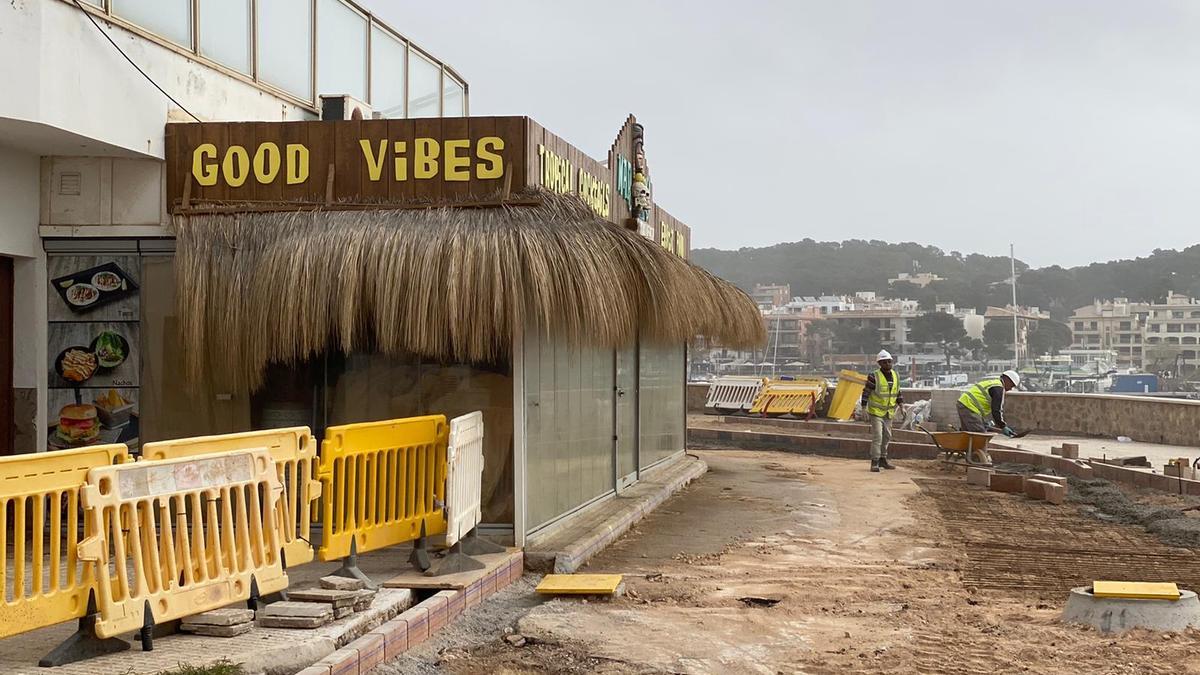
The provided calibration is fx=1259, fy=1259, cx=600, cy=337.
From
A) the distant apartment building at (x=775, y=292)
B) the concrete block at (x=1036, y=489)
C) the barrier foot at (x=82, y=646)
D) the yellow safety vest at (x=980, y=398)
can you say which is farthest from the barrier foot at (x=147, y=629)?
the distant apartment building at (x=775, y=292)

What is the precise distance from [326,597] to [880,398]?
1248cm

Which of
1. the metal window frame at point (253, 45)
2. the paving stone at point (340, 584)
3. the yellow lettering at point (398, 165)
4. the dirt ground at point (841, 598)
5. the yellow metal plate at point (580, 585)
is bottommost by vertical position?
the dirt ground at point (841, 598)

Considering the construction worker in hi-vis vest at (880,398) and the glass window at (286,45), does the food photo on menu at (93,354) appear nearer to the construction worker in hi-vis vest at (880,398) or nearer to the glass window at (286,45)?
the glass window at (286,45)

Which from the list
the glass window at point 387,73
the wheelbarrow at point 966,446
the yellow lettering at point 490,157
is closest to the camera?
the yellow lettering at point 490,157

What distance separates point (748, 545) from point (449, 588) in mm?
3888

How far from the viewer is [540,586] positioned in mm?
8852

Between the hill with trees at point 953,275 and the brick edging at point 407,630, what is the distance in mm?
139222

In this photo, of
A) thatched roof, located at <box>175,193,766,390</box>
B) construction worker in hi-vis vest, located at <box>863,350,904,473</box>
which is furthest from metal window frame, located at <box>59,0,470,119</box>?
construction worker in hi-vis vest, located at <box>863,350,904,473</box>

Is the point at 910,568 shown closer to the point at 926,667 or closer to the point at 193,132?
the point at 926,667

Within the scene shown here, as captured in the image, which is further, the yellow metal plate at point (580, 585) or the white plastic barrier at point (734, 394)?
the white plastic barrier at point (734, 394)

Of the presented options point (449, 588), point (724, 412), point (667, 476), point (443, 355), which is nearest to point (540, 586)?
point (449, 588)

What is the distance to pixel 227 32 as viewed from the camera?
11.9 meters

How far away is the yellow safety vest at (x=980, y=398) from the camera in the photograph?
19922mm

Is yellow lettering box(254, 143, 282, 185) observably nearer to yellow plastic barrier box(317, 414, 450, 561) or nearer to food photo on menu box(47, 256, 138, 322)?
food photo on menu box(47, 256, 138, 322)
